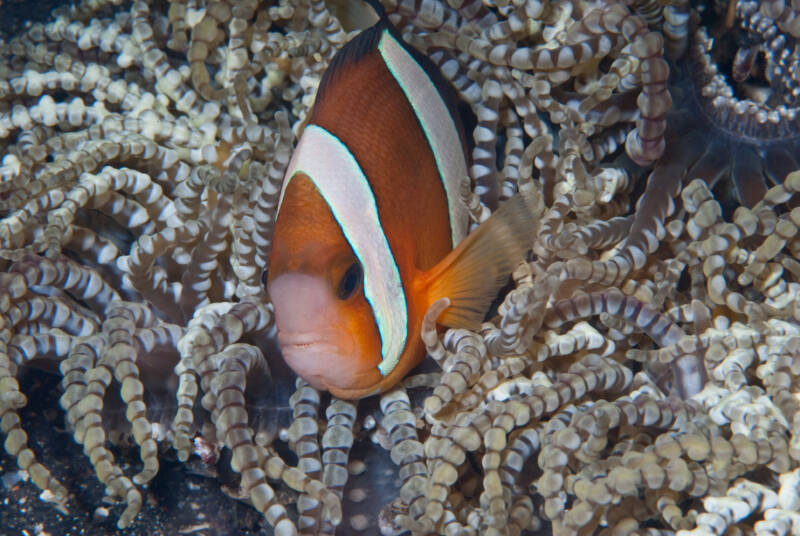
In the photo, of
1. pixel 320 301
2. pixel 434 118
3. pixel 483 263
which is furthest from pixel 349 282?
pixel 434 118

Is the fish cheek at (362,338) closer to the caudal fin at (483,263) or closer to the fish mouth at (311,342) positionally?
the fish mouth at (311,342)

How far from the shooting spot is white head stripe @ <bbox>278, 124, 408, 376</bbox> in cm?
115

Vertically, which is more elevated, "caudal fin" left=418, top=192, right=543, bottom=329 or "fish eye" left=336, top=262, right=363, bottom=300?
"fish eye" left=336, top=262, right=363, bottom=300

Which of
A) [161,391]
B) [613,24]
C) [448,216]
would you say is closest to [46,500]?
[161,391]

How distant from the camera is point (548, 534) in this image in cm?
112

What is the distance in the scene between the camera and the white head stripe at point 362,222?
1.15 m

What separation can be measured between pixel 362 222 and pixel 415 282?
6.9 inches

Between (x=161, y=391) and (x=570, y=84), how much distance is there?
46.3 inches

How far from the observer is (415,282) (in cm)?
126

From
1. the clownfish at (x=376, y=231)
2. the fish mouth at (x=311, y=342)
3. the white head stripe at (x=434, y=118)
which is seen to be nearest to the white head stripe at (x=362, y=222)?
the clownfish at (x=376, y=231)

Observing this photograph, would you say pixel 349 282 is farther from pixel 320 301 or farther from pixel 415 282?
pixel 415 282

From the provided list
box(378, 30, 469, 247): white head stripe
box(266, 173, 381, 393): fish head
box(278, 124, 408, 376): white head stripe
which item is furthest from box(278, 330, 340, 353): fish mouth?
box(378, 30, 469, 247): white head stripe

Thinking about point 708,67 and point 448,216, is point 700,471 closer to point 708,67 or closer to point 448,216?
point 448,216

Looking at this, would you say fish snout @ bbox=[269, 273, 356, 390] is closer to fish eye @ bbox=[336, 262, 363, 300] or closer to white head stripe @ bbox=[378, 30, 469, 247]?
fish eye @ bbox=[336, 262, 363, 300]
